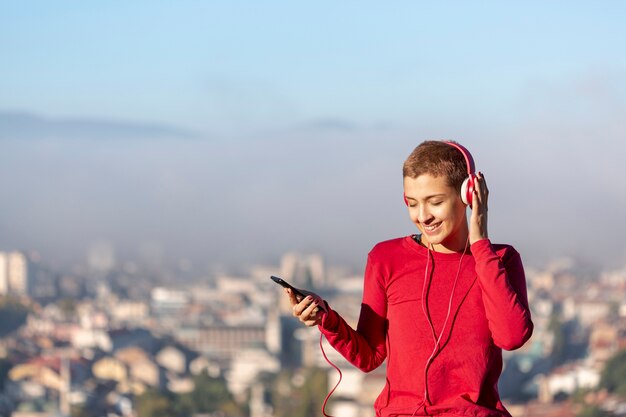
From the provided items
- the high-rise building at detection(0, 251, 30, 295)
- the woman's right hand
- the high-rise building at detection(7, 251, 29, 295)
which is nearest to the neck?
the woman's right hand

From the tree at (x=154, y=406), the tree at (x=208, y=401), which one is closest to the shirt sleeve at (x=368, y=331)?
the tree at (x=154, y=406)

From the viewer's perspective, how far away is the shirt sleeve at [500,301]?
1324 millimetres

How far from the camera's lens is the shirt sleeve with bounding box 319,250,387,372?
4.60 ft

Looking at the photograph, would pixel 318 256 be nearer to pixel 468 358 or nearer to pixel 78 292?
pixel 78 292

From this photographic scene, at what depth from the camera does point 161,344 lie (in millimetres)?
38875

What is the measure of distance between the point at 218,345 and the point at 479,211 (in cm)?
3782

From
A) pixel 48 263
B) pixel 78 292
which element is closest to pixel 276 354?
pixel 78 292

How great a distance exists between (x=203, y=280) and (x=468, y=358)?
5171 centimetres

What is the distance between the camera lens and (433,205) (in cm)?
137

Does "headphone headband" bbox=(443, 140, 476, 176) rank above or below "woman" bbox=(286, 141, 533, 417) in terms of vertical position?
above

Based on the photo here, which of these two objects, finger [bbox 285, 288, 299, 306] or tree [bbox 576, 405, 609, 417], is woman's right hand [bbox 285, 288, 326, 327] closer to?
finger [bbox 285, 288, 299, 306]

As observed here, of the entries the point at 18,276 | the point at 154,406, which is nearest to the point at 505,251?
the point at 154,406

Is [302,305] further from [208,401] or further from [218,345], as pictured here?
[218,345]

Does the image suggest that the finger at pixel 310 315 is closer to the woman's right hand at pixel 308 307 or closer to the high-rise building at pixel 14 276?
the woman's right hand at pixel 308 307
